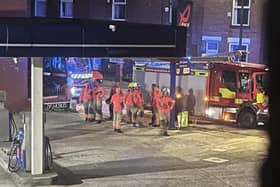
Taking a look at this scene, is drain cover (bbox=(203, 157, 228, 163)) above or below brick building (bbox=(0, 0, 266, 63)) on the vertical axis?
below

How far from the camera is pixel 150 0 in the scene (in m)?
25.9

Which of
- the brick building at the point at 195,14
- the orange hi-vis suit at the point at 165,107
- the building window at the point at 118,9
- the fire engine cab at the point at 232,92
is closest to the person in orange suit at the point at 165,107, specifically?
the orange hi-vis suit at the point at 165,107

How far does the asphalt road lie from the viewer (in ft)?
31.7

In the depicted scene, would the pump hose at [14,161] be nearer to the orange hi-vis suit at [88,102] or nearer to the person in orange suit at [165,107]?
the person in orange suit at [165,107]

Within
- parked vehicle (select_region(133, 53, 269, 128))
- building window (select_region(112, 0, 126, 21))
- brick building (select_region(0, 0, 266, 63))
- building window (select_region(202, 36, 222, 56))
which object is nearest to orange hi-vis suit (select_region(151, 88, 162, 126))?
parked vehicle (select_region(133, 53, 269, 128))

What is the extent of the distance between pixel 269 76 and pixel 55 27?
717cm

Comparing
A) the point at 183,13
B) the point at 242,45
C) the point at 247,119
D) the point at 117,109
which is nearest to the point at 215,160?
the point at 117,109

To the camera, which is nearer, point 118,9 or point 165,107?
point 165,107

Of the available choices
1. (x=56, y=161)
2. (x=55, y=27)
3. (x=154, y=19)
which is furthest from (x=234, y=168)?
(x=154, y=19)

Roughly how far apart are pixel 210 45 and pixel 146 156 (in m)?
13.2

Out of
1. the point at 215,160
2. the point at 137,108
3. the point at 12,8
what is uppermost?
the point at 12,8

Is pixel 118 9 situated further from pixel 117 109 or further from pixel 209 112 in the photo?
pixel 117 109

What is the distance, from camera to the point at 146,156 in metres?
12.2

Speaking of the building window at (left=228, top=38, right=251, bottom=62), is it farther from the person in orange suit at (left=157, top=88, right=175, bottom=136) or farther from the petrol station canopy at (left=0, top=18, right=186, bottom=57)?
the petrol station canopy at (left=0, top=18, right=186, bottom=57)
